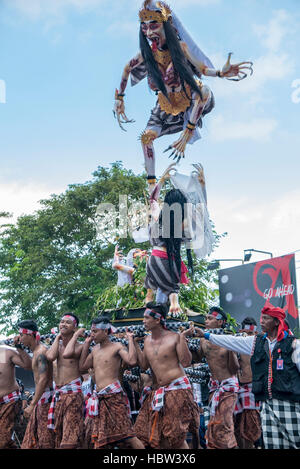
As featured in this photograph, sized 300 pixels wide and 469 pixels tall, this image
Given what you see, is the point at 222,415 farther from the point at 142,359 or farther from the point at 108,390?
the point at 108,390

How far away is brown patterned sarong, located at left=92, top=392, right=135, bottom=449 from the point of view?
212 inches

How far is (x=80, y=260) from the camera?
1845 centimetres

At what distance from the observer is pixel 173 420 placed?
5.24 meters

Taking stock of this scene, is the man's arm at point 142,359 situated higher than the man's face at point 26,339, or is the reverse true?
the man's face at point 26,339

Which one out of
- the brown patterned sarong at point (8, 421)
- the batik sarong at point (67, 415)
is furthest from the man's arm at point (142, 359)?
the brown patterned sarong at point (8, 421)

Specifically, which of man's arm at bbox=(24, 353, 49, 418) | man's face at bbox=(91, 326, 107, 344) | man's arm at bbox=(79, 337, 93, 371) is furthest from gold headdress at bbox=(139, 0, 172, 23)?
man's arm at bbox=(24, 353, 49, 418)

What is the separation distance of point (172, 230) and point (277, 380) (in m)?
3.57

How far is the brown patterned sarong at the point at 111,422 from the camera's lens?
17.6 feet

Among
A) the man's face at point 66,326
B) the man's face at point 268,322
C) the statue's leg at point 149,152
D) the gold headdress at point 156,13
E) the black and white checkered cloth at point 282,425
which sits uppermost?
the gold headdress at point 156,13

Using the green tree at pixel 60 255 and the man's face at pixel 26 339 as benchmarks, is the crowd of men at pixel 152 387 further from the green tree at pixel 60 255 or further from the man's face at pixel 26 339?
the green tree at pixel 60 255

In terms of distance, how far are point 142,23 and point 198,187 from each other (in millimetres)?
2647

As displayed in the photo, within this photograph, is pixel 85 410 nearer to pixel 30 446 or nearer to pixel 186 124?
pixel 30 446

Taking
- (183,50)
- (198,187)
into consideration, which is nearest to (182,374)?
(198,187)

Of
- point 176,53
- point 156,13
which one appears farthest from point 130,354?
point 156,13
